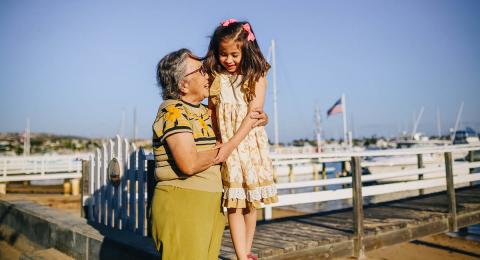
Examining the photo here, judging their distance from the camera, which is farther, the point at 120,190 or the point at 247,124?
the point at 120,190

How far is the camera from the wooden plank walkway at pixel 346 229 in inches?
143

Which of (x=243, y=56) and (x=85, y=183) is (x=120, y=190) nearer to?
(x=85, y=183)

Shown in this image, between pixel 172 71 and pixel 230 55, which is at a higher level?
pixel 230 55

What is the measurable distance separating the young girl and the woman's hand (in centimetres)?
2

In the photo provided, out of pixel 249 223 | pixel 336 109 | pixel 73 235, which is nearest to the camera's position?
pixel 249 223

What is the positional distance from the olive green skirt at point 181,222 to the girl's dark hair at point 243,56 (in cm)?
78

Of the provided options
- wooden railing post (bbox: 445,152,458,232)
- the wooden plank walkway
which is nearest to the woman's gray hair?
the wooden plank walkway

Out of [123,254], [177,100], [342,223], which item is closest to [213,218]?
[177,100]

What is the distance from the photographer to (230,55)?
225 cm

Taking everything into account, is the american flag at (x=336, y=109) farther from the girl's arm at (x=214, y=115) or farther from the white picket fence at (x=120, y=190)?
the girl's arm at (x=214, y=115)

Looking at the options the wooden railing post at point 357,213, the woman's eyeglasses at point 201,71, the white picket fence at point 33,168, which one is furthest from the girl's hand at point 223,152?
the white picket fence at point 33,168

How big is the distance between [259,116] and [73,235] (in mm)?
2989

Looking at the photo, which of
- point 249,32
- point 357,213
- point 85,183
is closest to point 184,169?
point 249,32

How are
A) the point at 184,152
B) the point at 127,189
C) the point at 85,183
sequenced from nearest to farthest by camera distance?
1. the point at 184,152
2. the point at 127,189
3. the point at 85,183
